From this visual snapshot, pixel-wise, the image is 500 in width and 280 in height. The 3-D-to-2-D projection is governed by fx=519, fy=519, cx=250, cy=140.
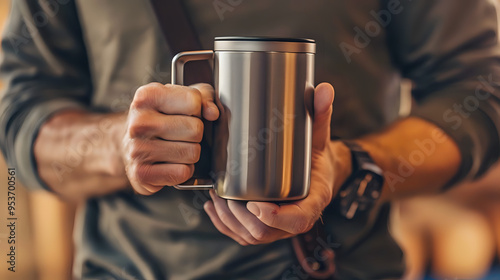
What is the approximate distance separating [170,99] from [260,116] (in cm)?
8

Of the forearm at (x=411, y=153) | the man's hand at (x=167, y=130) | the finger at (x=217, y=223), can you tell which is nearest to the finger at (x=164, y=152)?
the man's hand at (x=167, y=130)

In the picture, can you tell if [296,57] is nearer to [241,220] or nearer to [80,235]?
[241,220]

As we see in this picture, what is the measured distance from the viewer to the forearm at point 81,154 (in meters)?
0.61

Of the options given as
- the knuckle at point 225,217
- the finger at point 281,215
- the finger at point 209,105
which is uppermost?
the finger at point 209,105

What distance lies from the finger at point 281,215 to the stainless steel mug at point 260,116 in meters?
0.01

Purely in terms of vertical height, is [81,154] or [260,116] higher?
[260,116]

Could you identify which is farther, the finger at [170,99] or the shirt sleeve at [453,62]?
the shirt sleeve at [453,62]

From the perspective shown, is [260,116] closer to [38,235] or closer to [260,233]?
[260,233]

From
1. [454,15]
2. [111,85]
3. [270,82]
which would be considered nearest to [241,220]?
[270,82]

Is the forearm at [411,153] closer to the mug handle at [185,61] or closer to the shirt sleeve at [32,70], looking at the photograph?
the mug handle at [185,61]

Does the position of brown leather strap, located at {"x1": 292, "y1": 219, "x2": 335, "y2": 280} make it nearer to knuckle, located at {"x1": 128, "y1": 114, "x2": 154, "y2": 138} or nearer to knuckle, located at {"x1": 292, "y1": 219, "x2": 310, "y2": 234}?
knuckle, located at {"x1": 292, "y1": 219, "x2": 310, "y2": 234}

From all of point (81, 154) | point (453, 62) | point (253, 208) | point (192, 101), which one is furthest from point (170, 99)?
point (453, 62)

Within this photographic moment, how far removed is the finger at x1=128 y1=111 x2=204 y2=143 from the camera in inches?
17.7

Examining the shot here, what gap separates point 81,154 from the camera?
643 millimetres
